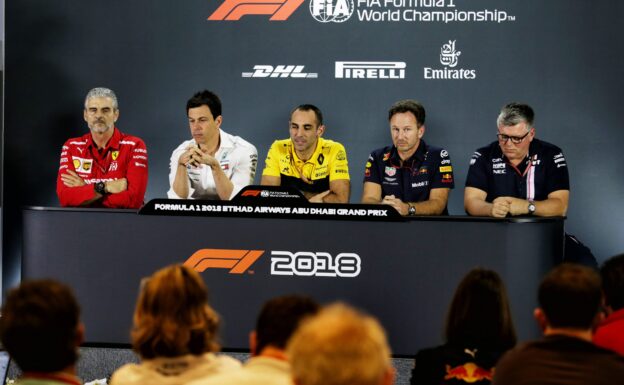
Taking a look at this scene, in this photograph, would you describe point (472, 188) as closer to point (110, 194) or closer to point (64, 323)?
point (110, 194)

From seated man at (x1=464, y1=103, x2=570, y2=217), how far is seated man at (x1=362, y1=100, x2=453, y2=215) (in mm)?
249

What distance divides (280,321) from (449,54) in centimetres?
510

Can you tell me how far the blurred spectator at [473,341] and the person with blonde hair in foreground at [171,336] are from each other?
694mm

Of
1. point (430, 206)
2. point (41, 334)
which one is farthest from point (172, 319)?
point (430, 206)

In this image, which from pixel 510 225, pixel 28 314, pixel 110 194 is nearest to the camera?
pixel 28 314

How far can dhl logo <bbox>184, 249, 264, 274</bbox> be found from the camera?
4.82m

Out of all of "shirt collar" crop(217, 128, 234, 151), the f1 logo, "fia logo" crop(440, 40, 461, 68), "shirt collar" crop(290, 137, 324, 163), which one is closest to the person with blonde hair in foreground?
"shirt collar" crop(290, 137, 324, 163)

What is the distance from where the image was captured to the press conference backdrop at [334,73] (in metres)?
7.00

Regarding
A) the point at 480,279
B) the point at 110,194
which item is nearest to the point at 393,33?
the point at 110,194

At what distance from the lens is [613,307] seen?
2879mm

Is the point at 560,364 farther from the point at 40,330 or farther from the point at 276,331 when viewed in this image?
the point at 40,330

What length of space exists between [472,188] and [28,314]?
4023mm

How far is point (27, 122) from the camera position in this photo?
7391 millimetres

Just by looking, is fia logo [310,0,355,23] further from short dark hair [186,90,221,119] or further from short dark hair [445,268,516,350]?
short dark hair [445,268,516,350]
